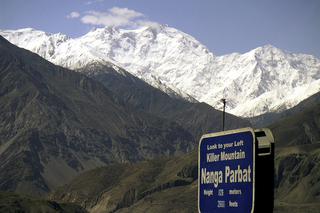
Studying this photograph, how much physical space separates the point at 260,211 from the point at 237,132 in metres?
1.89

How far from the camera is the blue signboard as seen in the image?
16750mm

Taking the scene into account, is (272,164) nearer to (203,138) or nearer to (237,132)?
(237,132)

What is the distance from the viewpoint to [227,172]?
1755 centimetres

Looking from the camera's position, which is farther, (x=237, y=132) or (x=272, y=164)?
(x=237, y=132)

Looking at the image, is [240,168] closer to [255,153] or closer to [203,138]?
[255,153]

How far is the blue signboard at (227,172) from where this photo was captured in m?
16.8

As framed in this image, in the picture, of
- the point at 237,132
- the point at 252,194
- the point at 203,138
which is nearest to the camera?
the point at 252,194

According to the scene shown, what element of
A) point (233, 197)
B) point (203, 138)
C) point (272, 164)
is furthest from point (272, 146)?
point (203, 138)

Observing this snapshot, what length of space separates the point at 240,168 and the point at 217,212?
4.25 feet

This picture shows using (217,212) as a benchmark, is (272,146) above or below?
above

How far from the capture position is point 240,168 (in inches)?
673

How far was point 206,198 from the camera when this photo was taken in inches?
725

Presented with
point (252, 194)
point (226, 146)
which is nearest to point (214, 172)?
point (226, 146)

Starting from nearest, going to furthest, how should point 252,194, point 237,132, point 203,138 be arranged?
point 252,194 < point 237,132 < point 203,138
